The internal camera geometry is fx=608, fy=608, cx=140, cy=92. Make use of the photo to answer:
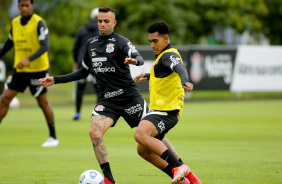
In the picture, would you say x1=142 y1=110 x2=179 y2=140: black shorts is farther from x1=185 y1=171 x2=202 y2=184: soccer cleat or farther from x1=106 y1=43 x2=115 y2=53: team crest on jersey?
x1=106 y1=43 x2=115 y2=53: team crest on jersey

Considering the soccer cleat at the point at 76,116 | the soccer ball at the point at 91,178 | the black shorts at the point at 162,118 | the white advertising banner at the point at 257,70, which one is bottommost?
the white advertising banner at the point at 257,70

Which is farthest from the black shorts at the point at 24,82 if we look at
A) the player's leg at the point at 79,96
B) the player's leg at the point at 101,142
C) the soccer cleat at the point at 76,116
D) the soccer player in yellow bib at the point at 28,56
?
the soccer cleat at the point at 76,116

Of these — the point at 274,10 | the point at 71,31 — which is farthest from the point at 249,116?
the point at 71,31

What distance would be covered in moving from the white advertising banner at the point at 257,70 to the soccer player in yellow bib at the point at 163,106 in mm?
20040

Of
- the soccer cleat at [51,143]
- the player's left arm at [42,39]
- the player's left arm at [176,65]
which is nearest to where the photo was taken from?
the player's left arm at [176,65]

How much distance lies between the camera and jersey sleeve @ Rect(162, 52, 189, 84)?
6387 millimetres

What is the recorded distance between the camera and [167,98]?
682cm

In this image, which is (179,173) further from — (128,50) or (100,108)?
(128,50)

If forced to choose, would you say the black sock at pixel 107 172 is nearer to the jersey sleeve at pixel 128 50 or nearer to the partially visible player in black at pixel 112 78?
the partially visible player in black at pixel 112 78

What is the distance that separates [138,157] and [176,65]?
331 centimetres

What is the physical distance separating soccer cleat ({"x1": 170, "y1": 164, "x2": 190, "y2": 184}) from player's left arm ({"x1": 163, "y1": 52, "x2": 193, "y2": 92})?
943mm

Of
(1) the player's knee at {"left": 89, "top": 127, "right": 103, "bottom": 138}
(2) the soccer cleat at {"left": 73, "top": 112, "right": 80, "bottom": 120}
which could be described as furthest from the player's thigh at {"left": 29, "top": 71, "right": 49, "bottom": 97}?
(2) the soccer cleat at {"left": 73, "top": 112, "right": 80, "bottom": 120}

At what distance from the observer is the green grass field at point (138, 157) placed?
7.76 m

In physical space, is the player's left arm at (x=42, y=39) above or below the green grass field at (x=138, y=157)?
above
